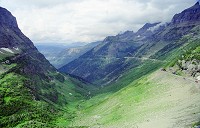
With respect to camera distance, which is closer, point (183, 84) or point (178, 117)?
point (178, 117)

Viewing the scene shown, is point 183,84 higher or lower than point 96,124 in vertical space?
higher

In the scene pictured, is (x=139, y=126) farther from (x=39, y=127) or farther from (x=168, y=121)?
(x=39, y=127)

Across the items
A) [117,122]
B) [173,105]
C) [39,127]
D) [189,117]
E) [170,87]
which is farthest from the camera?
[170,87]

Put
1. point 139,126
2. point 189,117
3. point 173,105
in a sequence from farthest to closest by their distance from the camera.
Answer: point 173,105
point 139,126
point 189,117

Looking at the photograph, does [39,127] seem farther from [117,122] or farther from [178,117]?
[178,117]

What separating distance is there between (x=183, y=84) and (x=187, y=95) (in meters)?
26.5

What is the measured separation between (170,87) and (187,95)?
3235 cm

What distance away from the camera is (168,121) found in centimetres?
13200

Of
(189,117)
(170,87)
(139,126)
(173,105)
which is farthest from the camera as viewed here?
(170,87)

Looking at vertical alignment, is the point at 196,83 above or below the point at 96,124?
above

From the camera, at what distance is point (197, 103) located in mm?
144375

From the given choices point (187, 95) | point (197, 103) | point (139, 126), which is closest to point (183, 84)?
point (187, 95)

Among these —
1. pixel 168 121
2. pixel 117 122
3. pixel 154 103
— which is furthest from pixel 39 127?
pixel 168 121

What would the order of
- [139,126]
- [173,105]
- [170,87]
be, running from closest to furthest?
[139,126]
[173,105]
[170,87]
